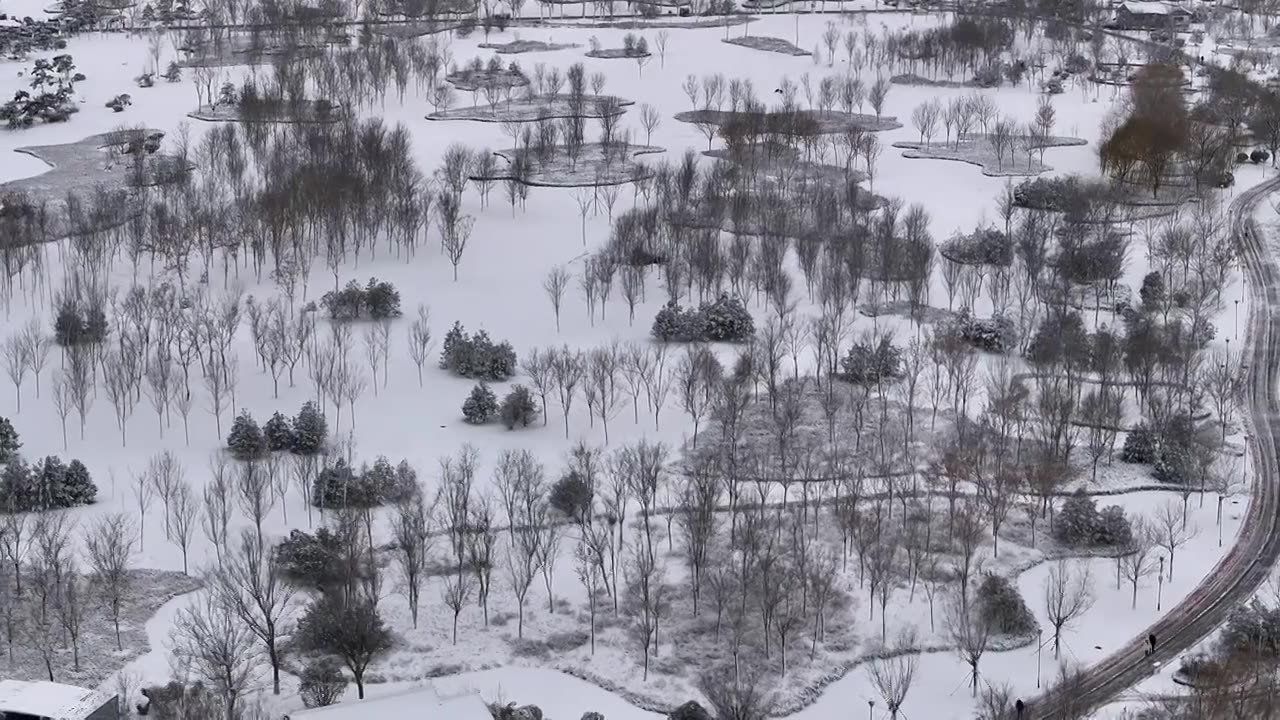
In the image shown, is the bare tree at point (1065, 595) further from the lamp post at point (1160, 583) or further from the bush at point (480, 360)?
the bush at point (480, 360)

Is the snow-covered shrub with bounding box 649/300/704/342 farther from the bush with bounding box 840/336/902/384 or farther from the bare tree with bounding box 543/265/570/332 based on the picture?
the bush with bounding box 840/336/902/384

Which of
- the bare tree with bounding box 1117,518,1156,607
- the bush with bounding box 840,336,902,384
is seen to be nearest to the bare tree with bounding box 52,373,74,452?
the bush with bounding box 840,336,902,384

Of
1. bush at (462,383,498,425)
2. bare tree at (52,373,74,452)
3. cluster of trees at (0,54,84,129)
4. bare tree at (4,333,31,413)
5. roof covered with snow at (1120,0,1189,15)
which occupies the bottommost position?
bush at (462,383,498,425)

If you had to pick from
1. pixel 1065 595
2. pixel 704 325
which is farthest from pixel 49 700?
pixel 704 325

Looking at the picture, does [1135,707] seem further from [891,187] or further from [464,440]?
[891,187]

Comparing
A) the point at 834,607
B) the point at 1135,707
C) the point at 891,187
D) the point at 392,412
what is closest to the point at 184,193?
the point at 392,412
